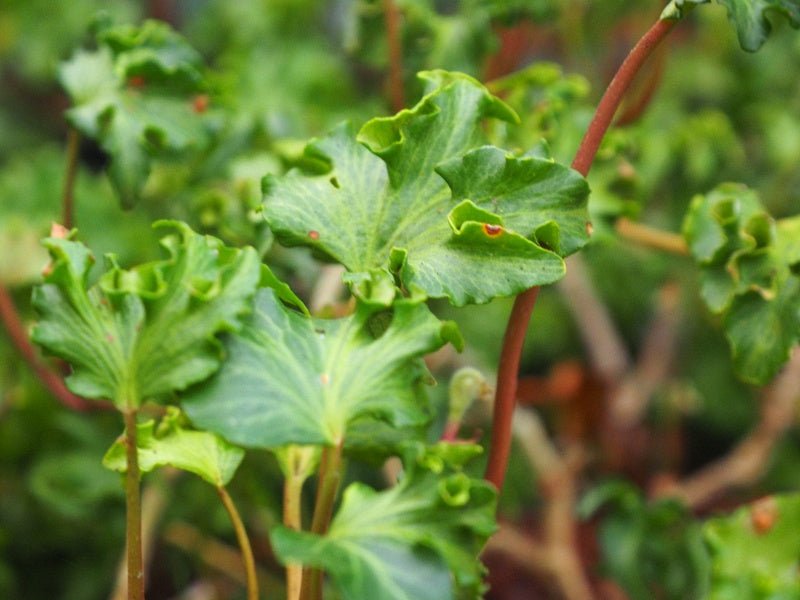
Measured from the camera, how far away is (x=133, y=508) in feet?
1.73

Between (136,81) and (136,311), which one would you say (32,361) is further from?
(136,311)

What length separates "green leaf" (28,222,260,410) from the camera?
509 millimetres

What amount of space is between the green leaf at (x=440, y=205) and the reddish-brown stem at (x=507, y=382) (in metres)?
0.04

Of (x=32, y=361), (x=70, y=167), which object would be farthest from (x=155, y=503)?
(x=70, y=167)

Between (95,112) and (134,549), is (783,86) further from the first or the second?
(134,549)

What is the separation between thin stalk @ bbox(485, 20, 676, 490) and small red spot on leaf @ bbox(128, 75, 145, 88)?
0.44 m

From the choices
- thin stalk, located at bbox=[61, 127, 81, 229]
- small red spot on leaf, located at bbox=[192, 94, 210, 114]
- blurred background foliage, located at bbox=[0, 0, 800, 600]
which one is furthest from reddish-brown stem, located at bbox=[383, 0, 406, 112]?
thin stalk, located at bbox=[61, 127, 81, 229]

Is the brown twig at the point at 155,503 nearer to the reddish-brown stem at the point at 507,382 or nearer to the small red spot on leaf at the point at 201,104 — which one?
the small red spot on leaf at the point at 201,104

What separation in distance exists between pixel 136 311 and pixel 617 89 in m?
0.33

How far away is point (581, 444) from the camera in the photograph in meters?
1.31

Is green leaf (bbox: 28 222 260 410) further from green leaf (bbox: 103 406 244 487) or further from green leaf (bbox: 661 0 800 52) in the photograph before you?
green leaf (bbox: 661 0 800 52)

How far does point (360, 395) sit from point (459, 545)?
0.10 m

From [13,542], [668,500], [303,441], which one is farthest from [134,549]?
[13,542]

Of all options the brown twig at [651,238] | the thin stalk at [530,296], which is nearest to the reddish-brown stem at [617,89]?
the thin stalk at [530,296]
